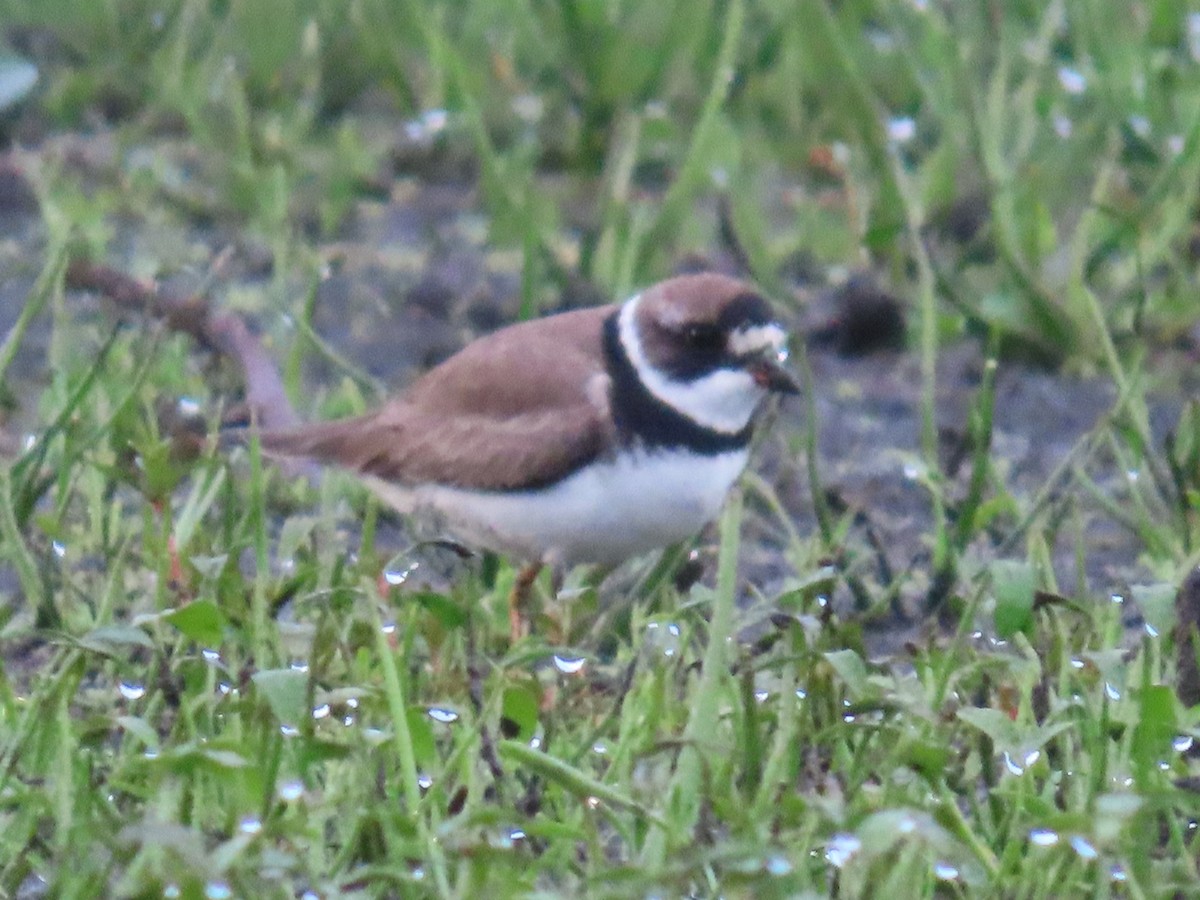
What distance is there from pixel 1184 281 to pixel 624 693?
2.57 metres

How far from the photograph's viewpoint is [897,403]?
5137mm

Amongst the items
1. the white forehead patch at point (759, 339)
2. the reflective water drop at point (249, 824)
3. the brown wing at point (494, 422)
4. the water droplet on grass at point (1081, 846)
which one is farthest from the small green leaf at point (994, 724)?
the white forehead patch at point (759, 339)

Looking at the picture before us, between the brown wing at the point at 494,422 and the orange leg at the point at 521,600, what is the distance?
16 centimetres

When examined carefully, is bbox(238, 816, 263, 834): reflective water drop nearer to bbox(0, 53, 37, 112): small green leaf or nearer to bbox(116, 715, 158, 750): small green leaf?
bbox(116, 715, 158, 750): small green leaf

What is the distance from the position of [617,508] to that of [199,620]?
0.95 meters

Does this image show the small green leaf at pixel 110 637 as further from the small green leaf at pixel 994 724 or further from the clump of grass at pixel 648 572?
the small green leaf at pixel 994 724

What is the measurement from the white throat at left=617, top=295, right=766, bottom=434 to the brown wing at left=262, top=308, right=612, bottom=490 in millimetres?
76

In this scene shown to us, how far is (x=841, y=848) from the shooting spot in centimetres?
257

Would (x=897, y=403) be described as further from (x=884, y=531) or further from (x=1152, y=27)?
(x=1152, y=27)

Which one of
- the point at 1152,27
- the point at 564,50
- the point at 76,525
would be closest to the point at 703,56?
the point at 564,50


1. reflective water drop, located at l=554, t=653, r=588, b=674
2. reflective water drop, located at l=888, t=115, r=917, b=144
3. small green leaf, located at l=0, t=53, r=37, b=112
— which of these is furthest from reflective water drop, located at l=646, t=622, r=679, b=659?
reflective water drop, located at l=888, t=115, r=917, b=144

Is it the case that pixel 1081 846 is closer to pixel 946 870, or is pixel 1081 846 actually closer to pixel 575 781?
pixel 946 870

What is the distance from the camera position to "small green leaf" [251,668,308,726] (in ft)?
8.87

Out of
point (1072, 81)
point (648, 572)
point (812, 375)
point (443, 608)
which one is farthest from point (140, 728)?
point (1072, 81)
